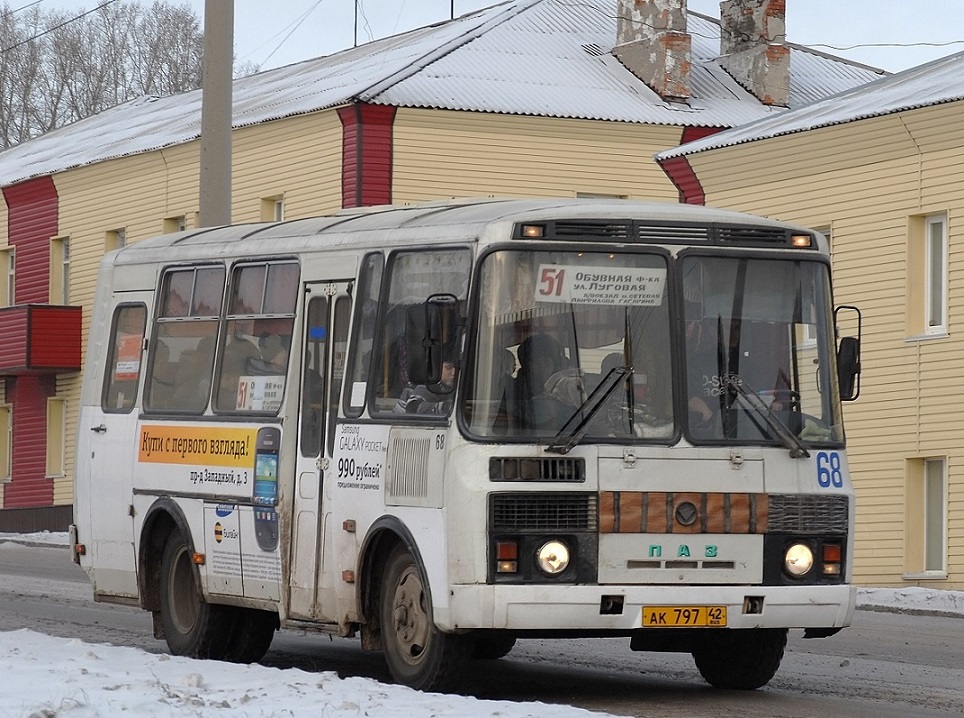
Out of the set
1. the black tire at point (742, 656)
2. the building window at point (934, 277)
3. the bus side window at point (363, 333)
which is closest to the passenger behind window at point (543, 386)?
the bus side window at point (363, 333)

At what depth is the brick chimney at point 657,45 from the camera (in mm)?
37344

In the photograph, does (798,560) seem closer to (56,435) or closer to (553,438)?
(553,438)

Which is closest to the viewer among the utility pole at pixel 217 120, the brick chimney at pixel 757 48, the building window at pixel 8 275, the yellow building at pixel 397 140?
the utility pole at pixel 217 120

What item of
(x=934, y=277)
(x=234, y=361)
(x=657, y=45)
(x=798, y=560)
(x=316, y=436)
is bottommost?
(x=798, y=560)

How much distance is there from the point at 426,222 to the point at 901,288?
15600 millimetres

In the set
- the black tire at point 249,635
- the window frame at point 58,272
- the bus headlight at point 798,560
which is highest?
the window frame at point 58,272

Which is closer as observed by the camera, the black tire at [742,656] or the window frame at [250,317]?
the black tire at [742,656]

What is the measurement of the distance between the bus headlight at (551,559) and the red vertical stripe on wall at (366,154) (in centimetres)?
2302

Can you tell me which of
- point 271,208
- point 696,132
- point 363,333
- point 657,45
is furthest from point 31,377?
point 363,333

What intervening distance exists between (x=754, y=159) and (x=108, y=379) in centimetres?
1533

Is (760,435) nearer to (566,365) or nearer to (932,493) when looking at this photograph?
(566,365)

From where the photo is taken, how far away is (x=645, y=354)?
1163 centimetres

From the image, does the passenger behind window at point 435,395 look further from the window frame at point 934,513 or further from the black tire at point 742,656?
the window frame at point 934,513

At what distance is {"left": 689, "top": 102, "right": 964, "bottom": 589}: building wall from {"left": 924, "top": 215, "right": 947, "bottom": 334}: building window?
11cm
